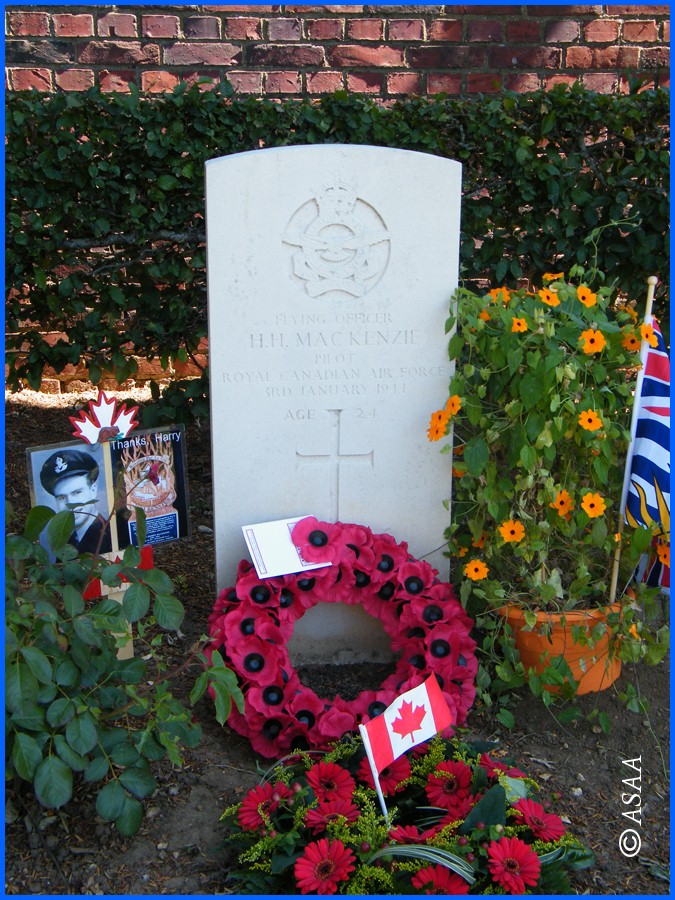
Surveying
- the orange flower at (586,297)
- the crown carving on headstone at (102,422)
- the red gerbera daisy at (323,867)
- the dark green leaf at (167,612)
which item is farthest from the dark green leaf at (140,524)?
the orange flower at (586,297)

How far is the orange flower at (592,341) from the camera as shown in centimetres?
234

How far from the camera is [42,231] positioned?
3.57m

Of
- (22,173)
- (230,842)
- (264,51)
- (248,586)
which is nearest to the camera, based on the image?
(230,842)

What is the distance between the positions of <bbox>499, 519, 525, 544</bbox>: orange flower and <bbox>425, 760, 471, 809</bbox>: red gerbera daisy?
0.65 m

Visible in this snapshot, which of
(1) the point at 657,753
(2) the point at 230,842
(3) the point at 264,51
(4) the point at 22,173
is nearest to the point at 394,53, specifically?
(3) the point at 264,51

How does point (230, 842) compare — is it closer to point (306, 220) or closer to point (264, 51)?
point (306, 220)

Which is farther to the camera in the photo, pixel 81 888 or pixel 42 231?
pixel 42 231

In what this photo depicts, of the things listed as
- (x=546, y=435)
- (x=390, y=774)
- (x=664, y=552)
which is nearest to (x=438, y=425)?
(x=546, y=435)

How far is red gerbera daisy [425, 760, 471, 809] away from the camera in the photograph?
6.57ft

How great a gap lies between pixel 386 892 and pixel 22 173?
287 centimetres

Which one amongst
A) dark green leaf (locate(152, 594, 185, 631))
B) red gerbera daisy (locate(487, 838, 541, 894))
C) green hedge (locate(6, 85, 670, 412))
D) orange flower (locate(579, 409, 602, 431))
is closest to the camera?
red gerbera daisy (locate(487, 838, 541, 894))

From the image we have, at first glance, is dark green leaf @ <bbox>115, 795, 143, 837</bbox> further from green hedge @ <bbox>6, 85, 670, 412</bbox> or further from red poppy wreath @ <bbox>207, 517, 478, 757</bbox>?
green hedge @ <bbox>6, 85, 670, 412</bbox>

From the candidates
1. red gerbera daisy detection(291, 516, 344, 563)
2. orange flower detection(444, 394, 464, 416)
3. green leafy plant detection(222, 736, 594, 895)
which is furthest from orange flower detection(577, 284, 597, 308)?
green leafy plant detection(222, 736, 594, 895)

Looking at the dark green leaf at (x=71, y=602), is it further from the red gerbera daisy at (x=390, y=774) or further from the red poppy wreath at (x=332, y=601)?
the red gerbera daisy at (x=390, y=774)
